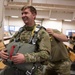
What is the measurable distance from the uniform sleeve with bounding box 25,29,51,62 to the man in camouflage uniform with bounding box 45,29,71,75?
495mm

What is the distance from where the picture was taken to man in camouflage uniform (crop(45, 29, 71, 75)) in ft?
7.66

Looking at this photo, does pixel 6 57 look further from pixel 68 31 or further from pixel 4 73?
pixel 68 31

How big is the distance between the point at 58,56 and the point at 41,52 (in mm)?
794

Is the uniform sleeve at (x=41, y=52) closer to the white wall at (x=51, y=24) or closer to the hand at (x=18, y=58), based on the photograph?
the hand at (x=18, y=58)

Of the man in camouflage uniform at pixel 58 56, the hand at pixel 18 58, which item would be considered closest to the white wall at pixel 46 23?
the man in camouflage uniform at pixel 58 56

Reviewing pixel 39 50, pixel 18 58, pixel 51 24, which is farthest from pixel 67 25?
pixel 18 58

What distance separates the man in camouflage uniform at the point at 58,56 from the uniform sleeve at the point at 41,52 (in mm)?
495

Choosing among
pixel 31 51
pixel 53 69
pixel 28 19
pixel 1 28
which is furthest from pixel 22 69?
pixel 1 28

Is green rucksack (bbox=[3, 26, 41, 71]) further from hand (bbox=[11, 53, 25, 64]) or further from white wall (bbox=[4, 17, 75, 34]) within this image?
white wall (bbox=[4, 17, 75, 34])

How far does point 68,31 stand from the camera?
15312 millimetres

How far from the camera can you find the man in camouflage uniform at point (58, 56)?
2.33m

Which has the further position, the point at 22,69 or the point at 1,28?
the point at 1,28

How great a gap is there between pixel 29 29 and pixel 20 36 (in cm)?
14

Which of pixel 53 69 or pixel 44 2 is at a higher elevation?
pixel 44 2
